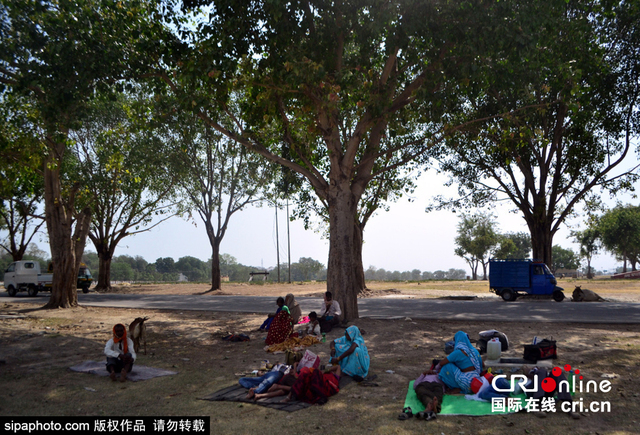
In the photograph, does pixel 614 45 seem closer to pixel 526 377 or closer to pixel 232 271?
pixel 526 377

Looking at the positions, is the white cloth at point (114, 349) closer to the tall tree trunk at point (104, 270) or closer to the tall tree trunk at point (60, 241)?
the tall tree trunk at point (60, 241)

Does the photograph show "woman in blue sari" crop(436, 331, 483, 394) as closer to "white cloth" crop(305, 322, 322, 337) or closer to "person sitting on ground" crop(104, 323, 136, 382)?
"white cloth" crop(305, 322, 322, 337)

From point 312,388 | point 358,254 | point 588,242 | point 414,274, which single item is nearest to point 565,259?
point 588,242

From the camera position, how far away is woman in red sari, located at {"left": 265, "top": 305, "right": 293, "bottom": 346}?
1172 cm

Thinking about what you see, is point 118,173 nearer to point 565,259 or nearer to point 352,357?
point 352,357

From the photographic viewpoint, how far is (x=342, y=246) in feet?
49.1

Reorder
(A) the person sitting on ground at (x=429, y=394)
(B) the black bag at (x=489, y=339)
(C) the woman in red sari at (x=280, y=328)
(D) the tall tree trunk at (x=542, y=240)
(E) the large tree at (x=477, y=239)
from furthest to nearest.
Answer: (E) the large tree at (x=477, y=239), (D) the tall tree trunk at (x=542, y=240), (C) the woman in red sari at (x=280, y=328), (B) the black bag at (x=489, y=339), (A) the person sitting on ground at (x=429, y=394)

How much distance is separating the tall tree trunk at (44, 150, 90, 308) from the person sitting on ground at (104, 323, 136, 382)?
1336 centimetres

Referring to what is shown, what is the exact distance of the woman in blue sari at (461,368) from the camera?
716 cm

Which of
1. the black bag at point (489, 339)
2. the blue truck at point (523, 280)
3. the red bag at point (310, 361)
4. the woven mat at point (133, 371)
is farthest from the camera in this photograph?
the blue truck at point (523, 280)

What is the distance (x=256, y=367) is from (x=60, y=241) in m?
14.6

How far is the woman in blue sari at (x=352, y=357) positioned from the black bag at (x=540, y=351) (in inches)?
128

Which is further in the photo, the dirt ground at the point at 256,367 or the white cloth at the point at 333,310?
the white cloth at the point at 333,310

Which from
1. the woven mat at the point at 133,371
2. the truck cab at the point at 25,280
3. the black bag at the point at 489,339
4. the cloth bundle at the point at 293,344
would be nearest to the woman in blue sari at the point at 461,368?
the black bag at the point at 489,339
